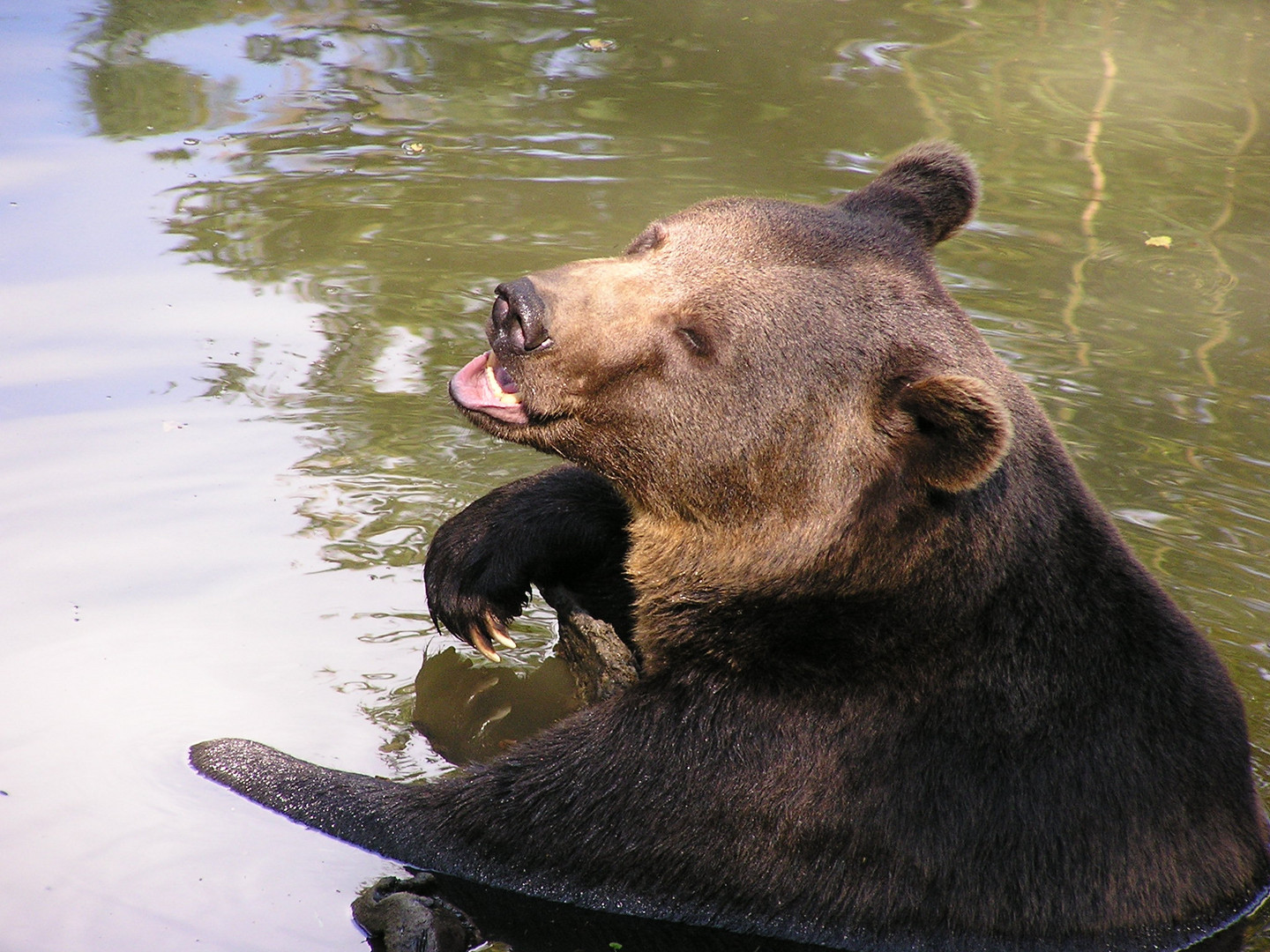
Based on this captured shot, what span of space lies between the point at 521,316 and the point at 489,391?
386 mm

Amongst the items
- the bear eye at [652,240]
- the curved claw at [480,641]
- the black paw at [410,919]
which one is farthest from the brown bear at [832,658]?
the curved claw at [480,641]

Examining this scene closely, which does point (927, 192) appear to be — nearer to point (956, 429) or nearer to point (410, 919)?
point (956, 429)

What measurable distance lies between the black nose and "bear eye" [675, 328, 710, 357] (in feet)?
1.41

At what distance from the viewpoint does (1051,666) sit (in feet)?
15.3

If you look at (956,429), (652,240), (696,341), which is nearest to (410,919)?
(696,341)

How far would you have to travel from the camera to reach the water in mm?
5469

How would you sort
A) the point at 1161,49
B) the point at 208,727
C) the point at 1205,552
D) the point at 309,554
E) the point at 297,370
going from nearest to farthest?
the point at 208,727 → the point at 309,554 → the point at 1205,552 → the point at 297,370 → the point at 1161,49

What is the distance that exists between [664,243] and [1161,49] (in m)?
13.1

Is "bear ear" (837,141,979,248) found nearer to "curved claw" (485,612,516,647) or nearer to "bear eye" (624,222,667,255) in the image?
"bear eye" (624,222,667,255)

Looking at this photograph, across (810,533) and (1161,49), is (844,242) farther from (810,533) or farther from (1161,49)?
(1161,49)

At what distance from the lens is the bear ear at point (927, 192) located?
17.3 ft

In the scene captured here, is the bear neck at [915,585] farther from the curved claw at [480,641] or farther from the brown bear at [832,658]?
the curved claw at [480,641]

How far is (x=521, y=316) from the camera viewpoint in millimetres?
4430

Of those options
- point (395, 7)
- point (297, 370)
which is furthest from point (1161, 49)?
point (297, 370)
